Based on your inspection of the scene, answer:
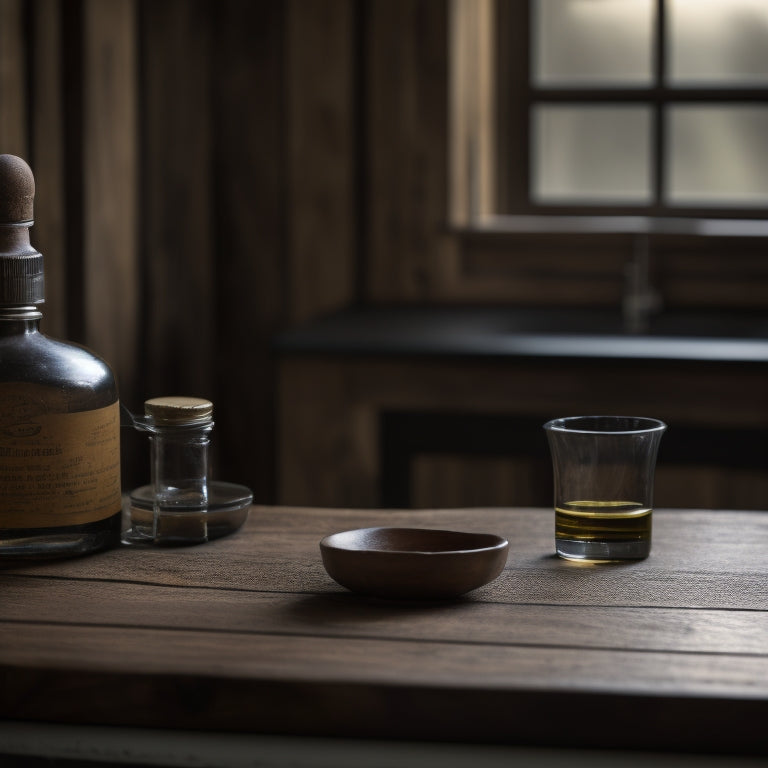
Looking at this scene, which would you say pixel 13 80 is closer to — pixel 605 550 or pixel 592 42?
pixel 592 42

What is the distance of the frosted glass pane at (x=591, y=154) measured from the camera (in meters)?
2.89

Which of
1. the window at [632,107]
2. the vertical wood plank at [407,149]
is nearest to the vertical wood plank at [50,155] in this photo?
the vertical wood plank at [407,149]

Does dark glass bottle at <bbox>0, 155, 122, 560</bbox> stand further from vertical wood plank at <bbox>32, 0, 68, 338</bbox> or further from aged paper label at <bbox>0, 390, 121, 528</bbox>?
vertical wood plank at <bbox>32, 0, 68, 338</bbox>

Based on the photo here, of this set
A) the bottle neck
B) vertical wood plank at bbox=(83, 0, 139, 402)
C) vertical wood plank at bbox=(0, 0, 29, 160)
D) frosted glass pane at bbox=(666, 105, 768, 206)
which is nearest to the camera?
the bottle neck

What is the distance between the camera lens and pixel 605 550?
1035mm

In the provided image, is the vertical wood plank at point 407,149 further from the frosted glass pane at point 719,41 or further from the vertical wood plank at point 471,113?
the frosted glass pane at point 719,41

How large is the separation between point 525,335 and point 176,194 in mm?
915

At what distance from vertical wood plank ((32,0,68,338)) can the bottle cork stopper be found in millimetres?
1445

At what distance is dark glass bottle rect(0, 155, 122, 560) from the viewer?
99 centimetres

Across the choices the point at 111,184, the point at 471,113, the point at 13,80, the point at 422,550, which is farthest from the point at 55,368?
the point at 471,113

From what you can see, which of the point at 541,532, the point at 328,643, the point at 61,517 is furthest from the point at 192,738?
the point at 541,532

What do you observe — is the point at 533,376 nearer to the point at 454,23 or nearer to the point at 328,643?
the point at 454,23

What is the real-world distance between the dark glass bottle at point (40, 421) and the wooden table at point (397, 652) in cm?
3

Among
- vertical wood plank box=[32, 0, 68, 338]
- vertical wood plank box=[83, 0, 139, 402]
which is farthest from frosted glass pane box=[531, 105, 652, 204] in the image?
vertical wood plank box=[32, 0, 68, 338]
